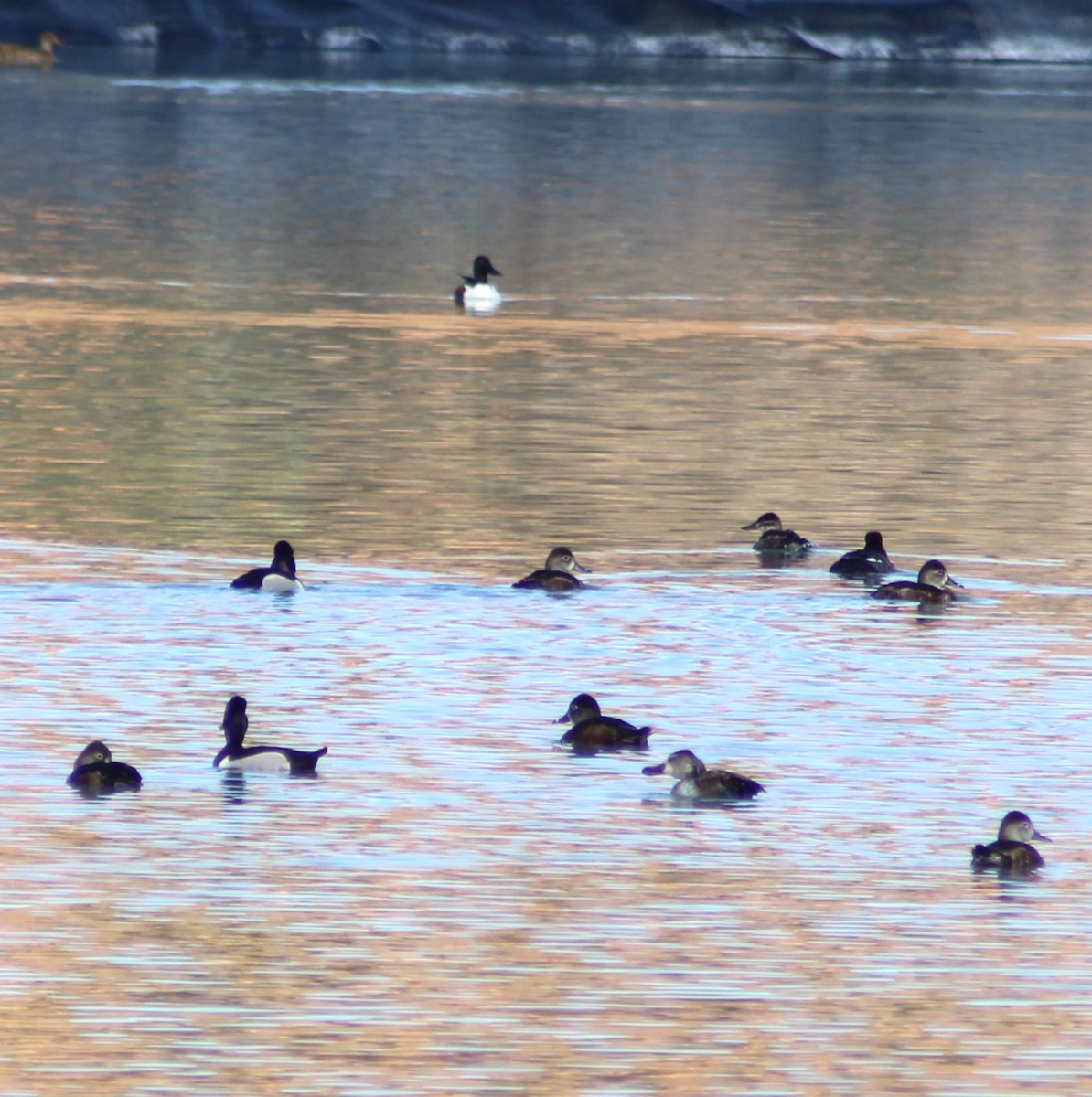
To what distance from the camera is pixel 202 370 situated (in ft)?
90.7

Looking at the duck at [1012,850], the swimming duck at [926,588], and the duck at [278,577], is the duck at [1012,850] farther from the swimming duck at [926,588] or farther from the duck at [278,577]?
the duck at [278,577]

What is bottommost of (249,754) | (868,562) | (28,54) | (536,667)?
(536,667)

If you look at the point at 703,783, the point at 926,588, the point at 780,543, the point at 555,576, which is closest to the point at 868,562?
the point at 926,588

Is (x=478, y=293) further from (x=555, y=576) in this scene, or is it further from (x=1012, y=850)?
(x=1012, y=850)

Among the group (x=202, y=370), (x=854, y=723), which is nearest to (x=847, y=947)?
(x=854, y=723)

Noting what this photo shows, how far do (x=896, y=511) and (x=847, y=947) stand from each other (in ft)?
33.1

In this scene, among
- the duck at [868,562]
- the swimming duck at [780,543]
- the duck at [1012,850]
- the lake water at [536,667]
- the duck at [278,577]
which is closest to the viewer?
the lake water at [536,667]

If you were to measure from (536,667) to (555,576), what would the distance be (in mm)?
1419

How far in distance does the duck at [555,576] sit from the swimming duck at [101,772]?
4.78 m

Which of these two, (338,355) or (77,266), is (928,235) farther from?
(338,355)

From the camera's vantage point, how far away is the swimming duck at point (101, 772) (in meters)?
13.2

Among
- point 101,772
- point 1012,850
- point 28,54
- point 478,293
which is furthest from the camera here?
point 28,54

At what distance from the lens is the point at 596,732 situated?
46.5 feet

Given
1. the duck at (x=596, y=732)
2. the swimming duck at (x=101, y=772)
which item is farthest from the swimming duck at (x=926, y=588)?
the swimming duck at (x=101, y=772)
